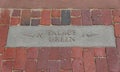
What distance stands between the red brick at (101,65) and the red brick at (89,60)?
4 centimetres

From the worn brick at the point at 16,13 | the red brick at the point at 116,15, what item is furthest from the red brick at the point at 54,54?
the red brick at the point at 116,15

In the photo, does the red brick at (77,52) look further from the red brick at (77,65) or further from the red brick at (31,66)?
the red brick at (31,66)

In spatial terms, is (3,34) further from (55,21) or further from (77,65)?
(77,65)

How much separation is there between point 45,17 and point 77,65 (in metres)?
0.67

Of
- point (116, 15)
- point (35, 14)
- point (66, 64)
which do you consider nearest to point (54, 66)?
point (66, 64)

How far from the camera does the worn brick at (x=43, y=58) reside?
2562 millimetres

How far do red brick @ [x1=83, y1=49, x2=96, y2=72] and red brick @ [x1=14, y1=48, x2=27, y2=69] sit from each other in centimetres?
59

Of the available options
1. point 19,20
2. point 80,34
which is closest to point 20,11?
point 19,20

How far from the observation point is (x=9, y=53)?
2.65 meters

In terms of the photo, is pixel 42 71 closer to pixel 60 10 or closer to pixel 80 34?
pixel 80 34

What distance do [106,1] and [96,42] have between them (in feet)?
1.87

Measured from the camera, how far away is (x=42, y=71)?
2541mm

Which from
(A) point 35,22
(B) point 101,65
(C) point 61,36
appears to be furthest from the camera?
(A) point 35,22

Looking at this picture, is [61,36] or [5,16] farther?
[5,16]
